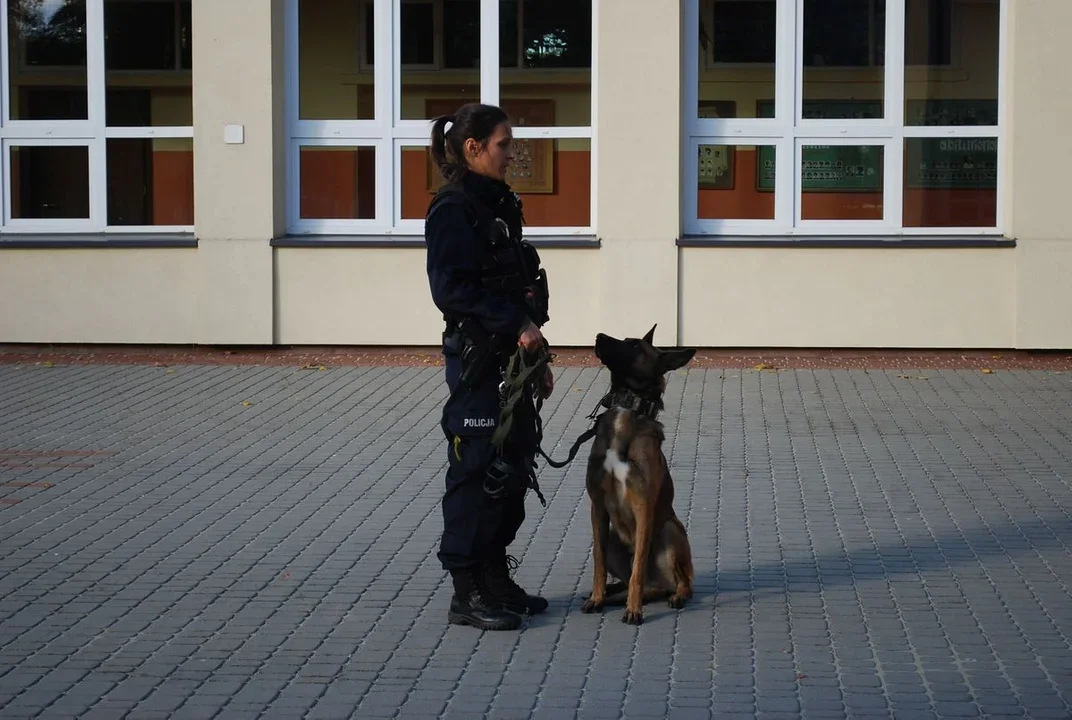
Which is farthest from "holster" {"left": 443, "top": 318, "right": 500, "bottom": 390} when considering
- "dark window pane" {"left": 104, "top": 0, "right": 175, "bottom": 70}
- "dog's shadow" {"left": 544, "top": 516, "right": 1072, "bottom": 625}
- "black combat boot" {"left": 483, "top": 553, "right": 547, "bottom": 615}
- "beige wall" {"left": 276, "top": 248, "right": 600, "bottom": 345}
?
"dark window pane" {"left": 104, "top": 0, "right": 175, "bottom": 70}

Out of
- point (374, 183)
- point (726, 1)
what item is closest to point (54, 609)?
point (374, 183)

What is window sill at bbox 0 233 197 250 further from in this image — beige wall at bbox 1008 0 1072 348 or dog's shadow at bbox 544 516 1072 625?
dog's shadow at bbox 544 516 1072 625

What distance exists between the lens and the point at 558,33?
598 inches

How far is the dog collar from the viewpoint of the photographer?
643 centimetres

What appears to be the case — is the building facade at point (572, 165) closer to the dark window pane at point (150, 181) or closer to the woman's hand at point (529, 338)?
the dark window pane at point (150, 181)

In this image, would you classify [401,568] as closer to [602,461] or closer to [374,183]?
[602,461]

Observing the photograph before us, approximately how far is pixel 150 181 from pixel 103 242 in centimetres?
89

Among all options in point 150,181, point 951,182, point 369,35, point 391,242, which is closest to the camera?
point 391,242

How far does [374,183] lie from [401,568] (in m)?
8.47

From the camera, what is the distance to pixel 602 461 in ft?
21.3

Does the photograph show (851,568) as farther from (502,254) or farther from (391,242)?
(391,242)

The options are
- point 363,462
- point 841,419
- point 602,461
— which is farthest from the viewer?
point 841,419

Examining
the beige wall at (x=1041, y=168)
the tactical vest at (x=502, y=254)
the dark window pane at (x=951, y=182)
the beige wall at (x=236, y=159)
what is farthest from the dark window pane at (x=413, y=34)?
the tactical vest at (x=502, y=254)

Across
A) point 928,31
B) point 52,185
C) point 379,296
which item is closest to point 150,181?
point 52,185
